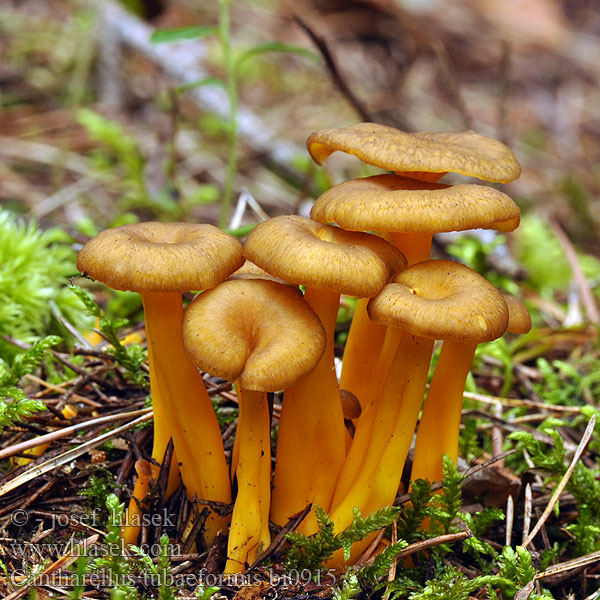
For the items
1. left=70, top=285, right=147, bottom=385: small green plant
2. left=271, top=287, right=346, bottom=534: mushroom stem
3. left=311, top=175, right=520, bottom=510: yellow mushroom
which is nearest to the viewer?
left=311, top=175, right=520, bottom=510: yellow mushroom

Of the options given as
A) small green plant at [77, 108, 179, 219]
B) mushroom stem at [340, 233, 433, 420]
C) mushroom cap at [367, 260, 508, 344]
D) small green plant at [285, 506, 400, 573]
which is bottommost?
small green plant at [77, 108, 179, 219]

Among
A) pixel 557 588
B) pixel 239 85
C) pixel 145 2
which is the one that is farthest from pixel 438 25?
pixel 557 588

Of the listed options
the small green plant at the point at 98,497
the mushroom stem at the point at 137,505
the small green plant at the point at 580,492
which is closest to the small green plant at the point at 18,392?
the small green plant at the point at 98,497

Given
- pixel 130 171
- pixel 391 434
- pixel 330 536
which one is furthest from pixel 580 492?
pixel 130 171

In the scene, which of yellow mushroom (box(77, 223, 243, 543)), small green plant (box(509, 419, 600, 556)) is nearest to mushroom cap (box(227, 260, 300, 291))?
yellow mushroom (box(77, 223, 243, 543))

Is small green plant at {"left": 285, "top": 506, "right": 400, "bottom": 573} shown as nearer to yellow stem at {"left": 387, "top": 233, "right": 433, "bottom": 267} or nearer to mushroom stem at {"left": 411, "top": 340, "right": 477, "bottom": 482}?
mushroom stem at {"left": 411, "top": 340, "right": 477, "bottom": 482}

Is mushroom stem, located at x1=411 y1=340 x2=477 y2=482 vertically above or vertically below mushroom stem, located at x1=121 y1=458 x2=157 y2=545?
above

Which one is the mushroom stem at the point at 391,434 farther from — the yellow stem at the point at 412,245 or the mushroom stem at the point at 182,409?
the mushroom stem at the point at 182,409

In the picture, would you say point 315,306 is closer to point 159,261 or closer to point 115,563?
point 159,261
